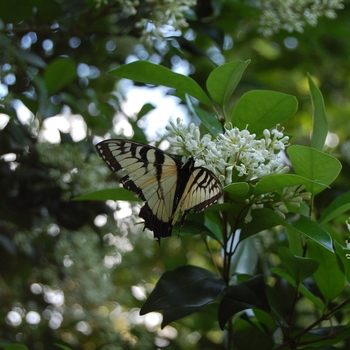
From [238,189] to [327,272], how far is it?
1.02 ft

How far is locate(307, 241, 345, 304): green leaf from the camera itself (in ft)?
3.31

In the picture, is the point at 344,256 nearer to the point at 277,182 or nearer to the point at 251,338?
the point at 277,182

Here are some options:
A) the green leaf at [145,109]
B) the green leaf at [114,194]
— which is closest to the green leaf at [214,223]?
the green leaf at [114,194]

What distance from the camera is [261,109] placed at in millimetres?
1019

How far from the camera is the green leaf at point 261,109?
3.28ft

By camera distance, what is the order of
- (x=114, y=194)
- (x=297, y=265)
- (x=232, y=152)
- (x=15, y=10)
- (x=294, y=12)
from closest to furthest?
(x=232, y=152), (x=297, y=265), (x=114, y=194), (x=15, y=10), (x=294, y=12)

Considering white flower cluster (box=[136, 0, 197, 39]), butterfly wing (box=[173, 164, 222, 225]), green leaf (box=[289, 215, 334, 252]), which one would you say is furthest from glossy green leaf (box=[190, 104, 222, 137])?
white flower cluster (box=[136, 0, 197, 39])

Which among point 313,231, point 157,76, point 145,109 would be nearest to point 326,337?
point 313,231

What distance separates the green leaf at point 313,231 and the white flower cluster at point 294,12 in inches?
31.1

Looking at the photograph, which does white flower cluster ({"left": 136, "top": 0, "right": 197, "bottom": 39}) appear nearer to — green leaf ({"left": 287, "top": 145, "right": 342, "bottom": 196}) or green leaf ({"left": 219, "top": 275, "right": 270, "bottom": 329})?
green leaf ({"left": 287, "top": 145, "right": 342, "bottom": 196})

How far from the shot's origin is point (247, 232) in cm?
103

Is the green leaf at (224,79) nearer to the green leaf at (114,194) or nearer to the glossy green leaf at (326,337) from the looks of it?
the green leaf at (114,194)

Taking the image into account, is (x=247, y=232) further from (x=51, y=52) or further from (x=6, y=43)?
(x=51, y=52)

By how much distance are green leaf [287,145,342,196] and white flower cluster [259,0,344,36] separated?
0.71m
